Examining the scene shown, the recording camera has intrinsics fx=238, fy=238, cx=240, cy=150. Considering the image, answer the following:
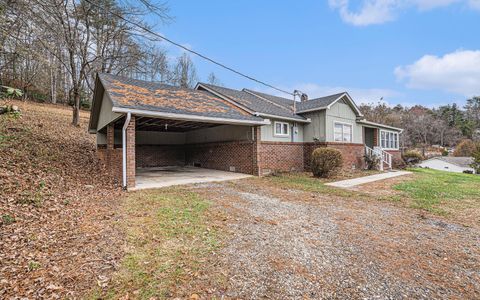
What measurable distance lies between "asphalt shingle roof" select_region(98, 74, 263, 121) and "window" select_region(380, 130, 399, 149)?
41.1 ft

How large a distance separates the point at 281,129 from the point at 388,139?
37.8 feet

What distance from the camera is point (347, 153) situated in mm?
14984

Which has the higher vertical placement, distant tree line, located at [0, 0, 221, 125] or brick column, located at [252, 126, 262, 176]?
distant tree line, located at [0, 0, 221, 125]

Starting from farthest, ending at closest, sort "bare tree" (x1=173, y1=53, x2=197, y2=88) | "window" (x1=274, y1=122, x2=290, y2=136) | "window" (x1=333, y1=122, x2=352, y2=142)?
"bare tree" (x1=173, y1=53, x2=197, y2=88), "window" (x1=333, y1=122, x2=352, y2=142), "window" (x1=274, y1=122, x2=290, y2=136)

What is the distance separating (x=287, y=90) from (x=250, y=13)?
5.12m

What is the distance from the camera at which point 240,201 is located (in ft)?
21.3

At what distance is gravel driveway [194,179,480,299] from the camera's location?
257 centimetres

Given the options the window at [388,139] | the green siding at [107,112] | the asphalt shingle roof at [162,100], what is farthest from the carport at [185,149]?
the window at [388,139]

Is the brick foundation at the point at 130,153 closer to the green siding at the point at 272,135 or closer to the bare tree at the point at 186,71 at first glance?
the green siding at the point at 272,135

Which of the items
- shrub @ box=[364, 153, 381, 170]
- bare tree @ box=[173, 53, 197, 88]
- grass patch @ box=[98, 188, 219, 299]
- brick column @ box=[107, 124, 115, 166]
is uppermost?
bare tree @ box=[173, 53, 197, 88]

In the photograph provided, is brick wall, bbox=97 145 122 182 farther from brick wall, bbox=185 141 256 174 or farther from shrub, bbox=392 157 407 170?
shrub, bbox=392 157 407 170

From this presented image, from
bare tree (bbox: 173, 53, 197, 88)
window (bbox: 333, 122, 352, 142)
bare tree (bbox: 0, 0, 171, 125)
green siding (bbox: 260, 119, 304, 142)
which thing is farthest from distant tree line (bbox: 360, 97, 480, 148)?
bare tree (bbox: 0, 0, 171, 125)

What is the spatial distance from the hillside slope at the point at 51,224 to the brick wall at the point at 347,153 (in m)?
10.2

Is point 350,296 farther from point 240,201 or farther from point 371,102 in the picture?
point 371,102
